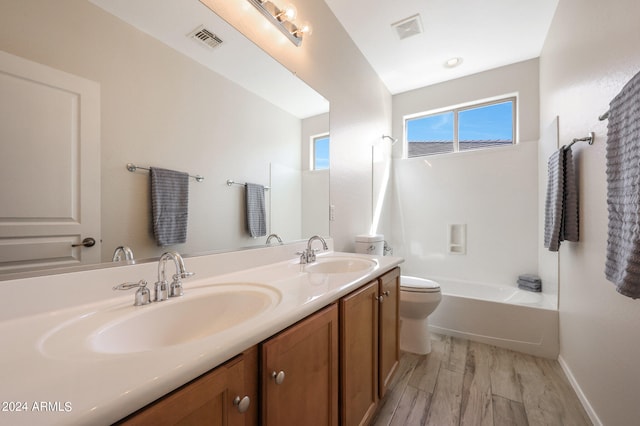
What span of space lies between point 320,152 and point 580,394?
2.16 meters

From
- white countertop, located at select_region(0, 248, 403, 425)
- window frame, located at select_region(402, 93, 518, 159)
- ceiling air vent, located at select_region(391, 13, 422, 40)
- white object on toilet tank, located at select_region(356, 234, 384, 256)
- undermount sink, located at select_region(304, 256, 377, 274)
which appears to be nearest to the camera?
white countertop, located at select_region(0, 248, 403, 425)

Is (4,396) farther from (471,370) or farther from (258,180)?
(471,370)

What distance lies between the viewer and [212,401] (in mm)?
525

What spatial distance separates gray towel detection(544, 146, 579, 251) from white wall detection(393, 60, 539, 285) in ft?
3.35

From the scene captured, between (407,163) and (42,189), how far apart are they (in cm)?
318

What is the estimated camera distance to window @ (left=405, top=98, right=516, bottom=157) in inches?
112

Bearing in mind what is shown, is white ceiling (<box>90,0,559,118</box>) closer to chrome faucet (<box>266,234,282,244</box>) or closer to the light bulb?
the light bulb

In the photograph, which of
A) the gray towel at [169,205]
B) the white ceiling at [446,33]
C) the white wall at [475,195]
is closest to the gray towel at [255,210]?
the gray towel at [169,205]

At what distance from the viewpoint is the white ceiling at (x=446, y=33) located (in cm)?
195

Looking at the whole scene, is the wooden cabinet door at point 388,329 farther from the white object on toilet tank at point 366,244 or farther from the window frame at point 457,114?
the window frame at point 457,114

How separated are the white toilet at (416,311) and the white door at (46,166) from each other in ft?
6.35

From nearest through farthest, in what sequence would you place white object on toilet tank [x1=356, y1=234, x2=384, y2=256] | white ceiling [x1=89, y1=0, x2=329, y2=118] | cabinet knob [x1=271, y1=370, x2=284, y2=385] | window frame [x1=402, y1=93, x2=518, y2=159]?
cabinet knob [x1=271, y1=370, x2=284, y2=385] < white ceiling [x1=89, y1=0, x2=329, y2=118] < white object on toilet tank [x1=356, y1=234, x2=384, y2=256] < window frame [x1=402, y1=93, x2=518, y2=159]

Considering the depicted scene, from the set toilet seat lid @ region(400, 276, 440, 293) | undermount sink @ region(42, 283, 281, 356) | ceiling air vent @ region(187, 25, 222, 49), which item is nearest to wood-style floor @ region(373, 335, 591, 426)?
toilet seat lid @ region(400, 276, 440, 293)

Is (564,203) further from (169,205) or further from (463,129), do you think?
(169,205)
